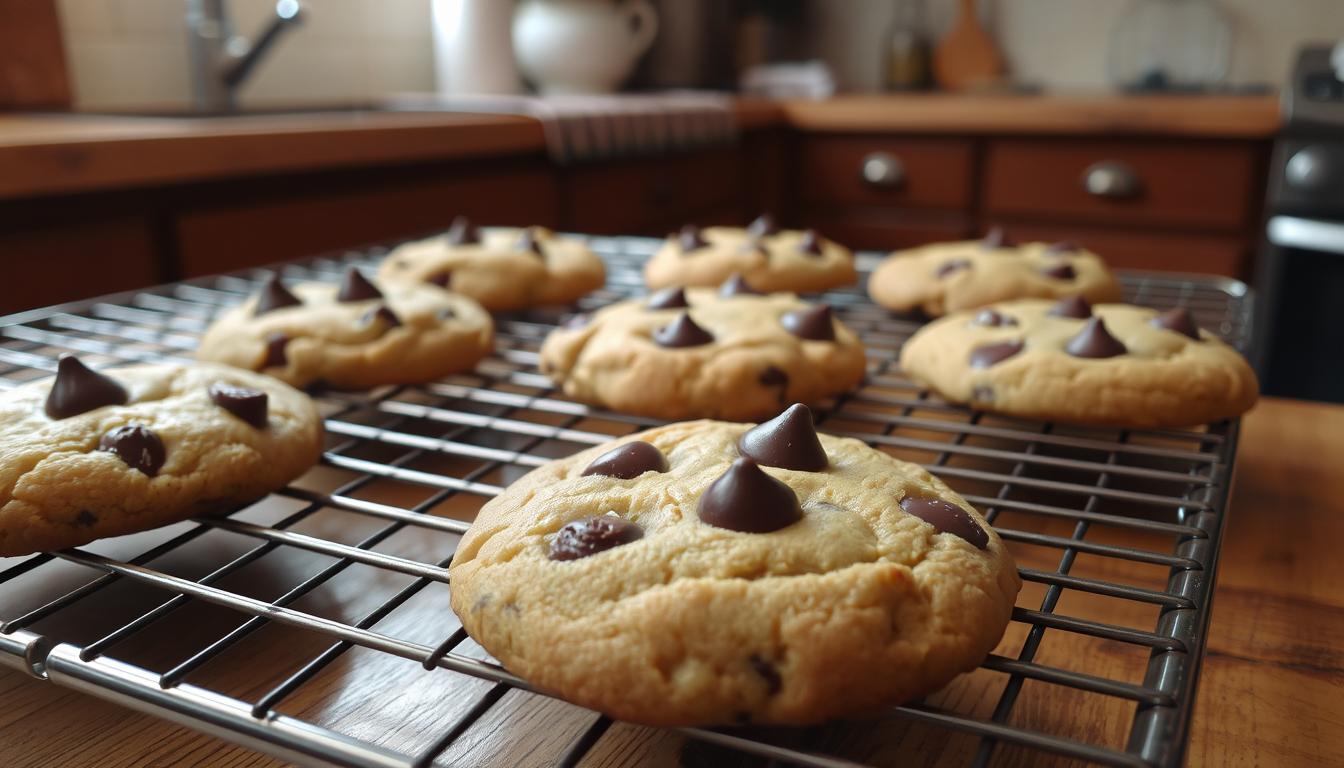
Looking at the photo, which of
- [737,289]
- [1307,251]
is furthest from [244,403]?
[1307,251]

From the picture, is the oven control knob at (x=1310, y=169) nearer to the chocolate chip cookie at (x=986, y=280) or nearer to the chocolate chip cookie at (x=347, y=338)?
the chocolate chip cookie at (x=986, y=280)

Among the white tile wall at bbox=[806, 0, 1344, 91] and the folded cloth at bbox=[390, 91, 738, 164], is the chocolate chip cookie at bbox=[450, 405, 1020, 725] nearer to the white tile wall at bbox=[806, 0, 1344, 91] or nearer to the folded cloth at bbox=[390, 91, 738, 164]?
the folded cloth at bbox=[390, 91, 738, 164]

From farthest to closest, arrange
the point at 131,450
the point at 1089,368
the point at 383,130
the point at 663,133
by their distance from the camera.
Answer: the point at 663,133, the point at 383,130, the point at 1089,368, the point at 131,450

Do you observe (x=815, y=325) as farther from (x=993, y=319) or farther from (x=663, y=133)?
(x=663, y=133)

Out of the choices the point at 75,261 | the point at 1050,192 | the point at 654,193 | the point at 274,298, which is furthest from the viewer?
the point at 1050,192

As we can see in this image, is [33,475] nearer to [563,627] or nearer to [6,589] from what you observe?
[6,589]

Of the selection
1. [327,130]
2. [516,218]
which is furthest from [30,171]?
[516,218]

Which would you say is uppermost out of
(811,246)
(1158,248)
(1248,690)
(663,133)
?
(663,133)
